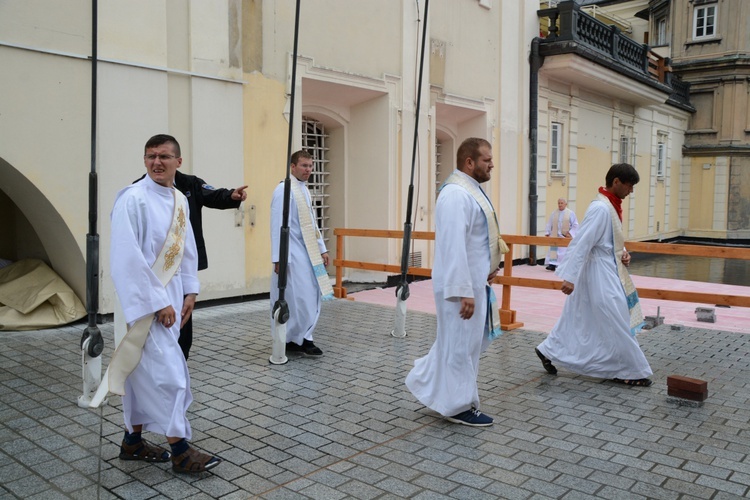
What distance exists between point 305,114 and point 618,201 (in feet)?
22.2

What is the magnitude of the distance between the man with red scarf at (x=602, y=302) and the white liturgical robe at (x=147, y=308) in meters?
3.30

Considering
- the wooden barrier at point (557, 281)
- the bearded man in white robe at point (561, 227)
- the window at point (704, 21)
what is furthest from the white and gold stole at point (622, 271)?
the window at point (704, 21)

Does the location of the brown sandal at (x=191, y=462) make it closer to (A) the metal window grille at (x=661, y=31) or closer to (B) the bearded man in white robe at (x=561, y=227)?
(B) the bearded man in white robe at (x=561, y=227)

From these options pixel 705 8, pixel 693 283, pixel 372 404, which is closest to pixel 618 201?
pixel 372 404

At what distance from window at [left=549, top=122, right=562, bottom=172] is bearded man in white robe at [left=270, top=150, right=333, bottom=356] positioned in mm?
11531

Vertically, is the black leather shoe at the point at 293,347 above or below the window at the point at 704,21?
below

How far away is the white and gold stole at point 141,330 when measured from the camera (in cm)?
360

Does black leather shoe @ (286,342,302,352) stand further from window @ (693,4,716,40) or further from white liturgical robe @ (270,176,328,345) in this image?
window @ (693,4,716,40)

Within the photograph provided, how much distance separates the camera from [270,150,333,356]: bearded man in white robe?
6.60 m

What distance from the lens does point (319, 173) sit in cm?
1227

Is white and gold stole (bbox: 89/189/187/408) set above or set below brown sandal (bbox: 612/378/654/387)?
above

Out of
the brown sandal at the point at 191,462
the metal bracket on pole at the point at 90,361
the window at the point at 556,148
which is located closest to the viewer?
the brown sandal at the point at 191,462

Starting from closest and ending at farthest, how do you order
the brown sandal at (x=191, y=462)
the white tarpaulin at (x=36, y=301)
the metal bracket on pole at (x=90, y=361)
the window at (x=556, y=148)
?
1. the brown sandal at (x=191, y=462)
2. the metal bracket on pole at (x=90, y=361)
3. the white tarpaulin at (x=36, y=301)
4. the window at (x=556, y=148)

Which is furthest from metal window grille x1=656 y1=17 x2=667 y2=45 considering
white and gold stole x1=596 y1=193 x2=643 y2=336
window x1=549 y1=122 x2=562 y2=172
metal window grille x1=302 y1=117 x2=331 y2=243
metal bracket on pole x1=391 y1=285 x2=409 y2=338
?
white and gold stole x1=596 y1=193 x2=643 y2=336
